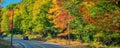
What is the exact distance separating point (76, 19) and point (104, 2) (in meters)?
31.3

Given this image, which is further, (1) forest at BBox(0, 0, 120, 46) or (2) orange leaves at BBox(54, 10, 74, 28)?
(2) orange leaves at BBox(54, 10, 74, 28)

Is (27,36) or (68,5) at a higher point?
(68,5)

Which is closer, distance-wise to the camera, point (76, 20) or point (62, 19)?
point (76, 20)

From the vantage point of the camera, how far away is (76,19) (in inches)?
2532

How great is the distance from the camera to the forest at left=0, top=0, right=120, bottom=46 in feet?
106

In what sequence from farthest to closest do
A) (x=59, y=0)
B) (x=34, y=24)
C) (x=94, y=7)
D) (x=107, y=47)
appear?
(x=34, y=24) → (x=59, y=0) → (x=107, y=47) → (x=94, y=7)

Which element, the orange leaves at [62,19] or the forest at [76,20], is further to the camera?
the orange leaves at [62,19]

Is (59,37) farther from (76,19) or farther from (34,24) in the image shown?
(76,19)

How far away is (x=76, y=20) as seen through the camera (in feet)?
212

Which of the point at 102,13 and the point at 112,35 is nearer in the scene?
the point at 102,13

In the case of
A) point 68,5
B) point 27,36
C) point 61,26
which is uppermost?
point 68,5

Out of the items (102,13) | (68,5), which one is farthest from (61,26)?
(102,13)

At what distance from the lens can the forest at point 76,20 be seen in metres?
32.2

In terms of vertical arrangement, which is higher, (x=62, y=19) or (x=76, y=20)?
(x=76, y=20)
